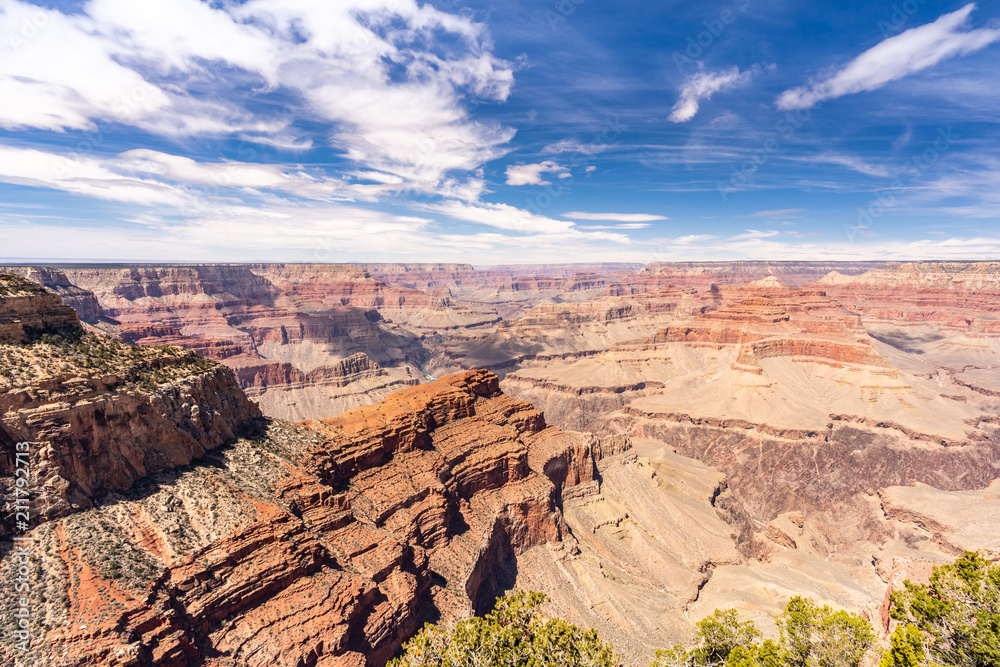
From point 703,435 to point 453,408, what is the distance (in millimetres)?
87062

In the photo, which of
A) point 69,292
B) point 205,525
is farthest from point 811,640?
point 69,292

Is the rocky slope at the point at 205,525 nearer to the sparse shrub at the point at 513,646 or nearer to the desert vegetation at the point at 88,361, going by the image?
the desert vegetation at the point at 88,361

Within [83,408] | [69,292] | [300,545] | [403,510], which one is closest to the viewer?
[83,408]

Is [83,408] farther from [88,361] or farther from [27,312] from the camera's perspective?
[27,312]

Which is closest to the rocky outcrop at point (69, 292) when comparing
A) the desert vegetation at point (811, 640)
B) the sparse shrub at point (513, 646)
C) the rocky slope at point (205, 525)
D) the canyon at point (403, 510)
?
the canyon at point (403, 510)

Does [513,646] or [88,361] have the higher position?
[88,361]

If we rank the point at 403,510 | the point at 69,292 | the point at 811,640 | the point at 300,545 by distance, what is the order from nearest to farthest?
the point at 811,640
the point at 300,545
the point at 403,510
the point at 69,292

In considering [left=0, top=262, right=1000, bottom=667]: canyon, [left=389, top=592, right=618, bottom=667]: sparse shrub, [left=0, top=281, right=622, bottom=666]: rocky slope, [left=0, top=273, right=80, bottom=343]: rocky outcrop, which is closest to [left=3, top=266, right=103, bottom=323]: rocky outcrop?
[left=0, top=273, right=80, bottom=343]: rocky outcrop

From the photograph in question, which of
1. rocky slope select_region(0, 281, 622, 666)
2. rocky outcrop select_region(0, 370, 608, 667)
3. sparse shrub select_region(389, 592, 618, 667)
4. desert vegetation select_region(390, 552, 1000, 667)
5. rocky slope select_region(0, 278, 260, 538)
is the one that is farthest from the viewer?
rocky slope select_region(0, 278, 260, 538)

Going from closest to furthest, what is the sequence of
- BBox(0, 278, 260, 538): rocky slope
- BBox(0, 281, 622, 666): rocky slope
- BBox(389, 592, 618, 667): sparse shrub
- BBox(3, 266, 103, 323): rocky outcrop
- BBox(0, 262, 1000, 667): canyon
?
BBox(389, 592, 618, 667): sparse shrub → BBox(0, 281, 622, 666): rocky slope → BBox(0, 278, 260, 538): rocky slope → BBox(0, 262, 1000, 667): canyon → BBox(3, 266, 103, 323): rocky outcrop

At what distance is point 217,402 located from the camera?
38.0 metres

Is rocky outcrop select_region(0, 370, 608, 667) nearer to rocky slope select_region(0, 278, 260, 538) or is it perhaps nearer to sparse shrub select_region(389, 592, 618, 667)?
rocky slope select_region(0, 278, 260, 538)

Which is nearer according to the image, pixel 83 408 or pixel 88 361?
pixel 83 408

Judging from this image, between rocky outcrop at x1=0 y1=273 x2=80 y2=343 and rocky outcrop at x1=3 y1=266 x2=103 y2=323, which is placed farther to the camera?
rocky outcrop at x1=3 y1=266 x2=103 y2=323
